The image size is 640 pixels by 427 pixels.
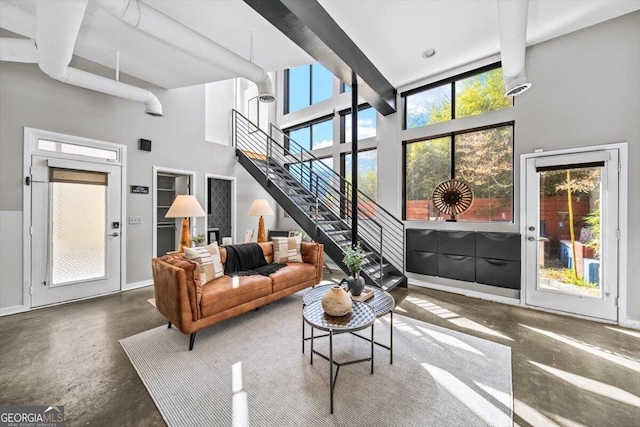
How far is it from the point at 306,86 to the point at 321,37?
472 centimetres

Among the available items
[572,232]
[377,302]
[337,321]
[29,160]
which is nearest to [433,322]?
[377,302]

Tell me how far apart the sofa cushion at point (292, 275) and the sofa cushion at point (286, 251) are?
0.14 meters

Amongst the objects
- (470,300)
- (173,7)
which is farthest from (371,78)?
(470,300)

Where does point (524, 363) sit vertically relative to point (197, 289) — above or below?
below

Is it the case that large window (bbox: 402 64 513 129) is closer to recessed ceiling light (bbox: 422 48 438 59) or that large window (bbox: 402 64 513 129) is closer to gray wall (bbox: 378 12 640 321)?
gray wall (bbox: 378 12 640 321)

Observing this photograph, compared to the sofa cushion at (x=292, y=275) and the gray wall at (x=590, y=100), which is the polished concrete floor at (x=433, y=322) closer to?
the gray wall at (x=590, y=100)

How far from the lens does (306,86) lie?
23.2 feet

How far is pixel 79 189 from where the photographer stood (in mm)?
3732

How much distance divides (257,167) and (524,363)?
504cm

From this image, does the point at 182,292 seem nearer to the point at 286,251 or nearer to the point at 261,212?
the point at 286,251

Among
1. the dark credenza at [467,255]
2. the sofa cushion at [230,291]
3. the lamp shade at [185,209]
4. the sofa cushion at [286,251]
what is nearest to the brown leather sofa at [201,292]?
the sofa cushion at [230,291]

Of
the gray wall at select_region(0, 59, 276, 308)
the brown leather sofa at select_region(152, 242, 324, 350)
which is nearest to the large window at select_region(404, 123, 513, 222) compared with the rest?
the brown leather sofa at select_region(152, 242, 324, 350)

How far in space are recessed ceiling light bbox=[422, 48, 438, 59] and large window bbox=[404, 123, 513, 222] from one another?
1.29 metres

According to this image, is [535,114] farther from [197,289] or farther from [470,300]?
[197,289]
